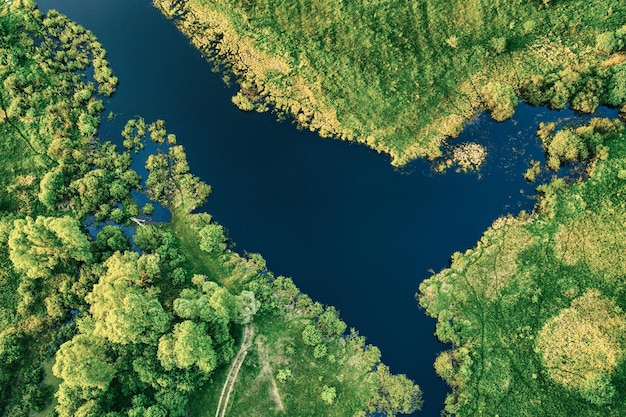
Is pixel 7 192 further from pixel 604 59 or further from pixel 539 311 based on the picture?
pixel 604 59

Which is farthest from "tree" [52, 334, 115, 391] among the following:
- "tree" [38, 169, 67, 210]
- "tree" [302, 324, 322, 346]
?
"tree" [302, 324, 322, 346]

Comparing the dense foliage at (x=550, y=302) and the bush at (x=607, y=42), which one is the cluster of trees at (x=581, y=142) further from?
the bush at (x=607, y=42)

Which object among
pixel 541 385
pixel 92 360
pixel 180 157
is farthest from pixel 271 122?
pixel 541 385

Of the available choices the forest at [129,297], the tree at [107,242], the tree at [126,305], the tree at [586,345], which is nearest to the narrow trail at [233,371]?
the forest at [129,297]

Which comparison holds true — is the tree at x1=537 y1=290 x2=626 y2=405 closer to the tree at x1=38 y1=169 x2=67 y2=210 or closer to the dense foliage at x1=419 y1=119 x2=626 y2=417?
the dense foliage at x1=419 y1=119 x2=626 y2=417

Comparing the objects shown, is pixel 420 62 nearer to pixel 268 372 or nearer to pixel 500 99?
pixel 500 99

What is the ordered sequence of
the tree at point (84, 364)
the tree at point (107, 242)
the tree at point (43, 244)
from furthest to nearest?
1. the tree at point (107, 242)
2. the tree at point (43, 244)
3. the tree at point (84, 364)

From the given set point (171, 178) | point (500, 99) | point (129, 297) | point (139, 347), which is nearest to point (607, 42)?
point (500, 99)
